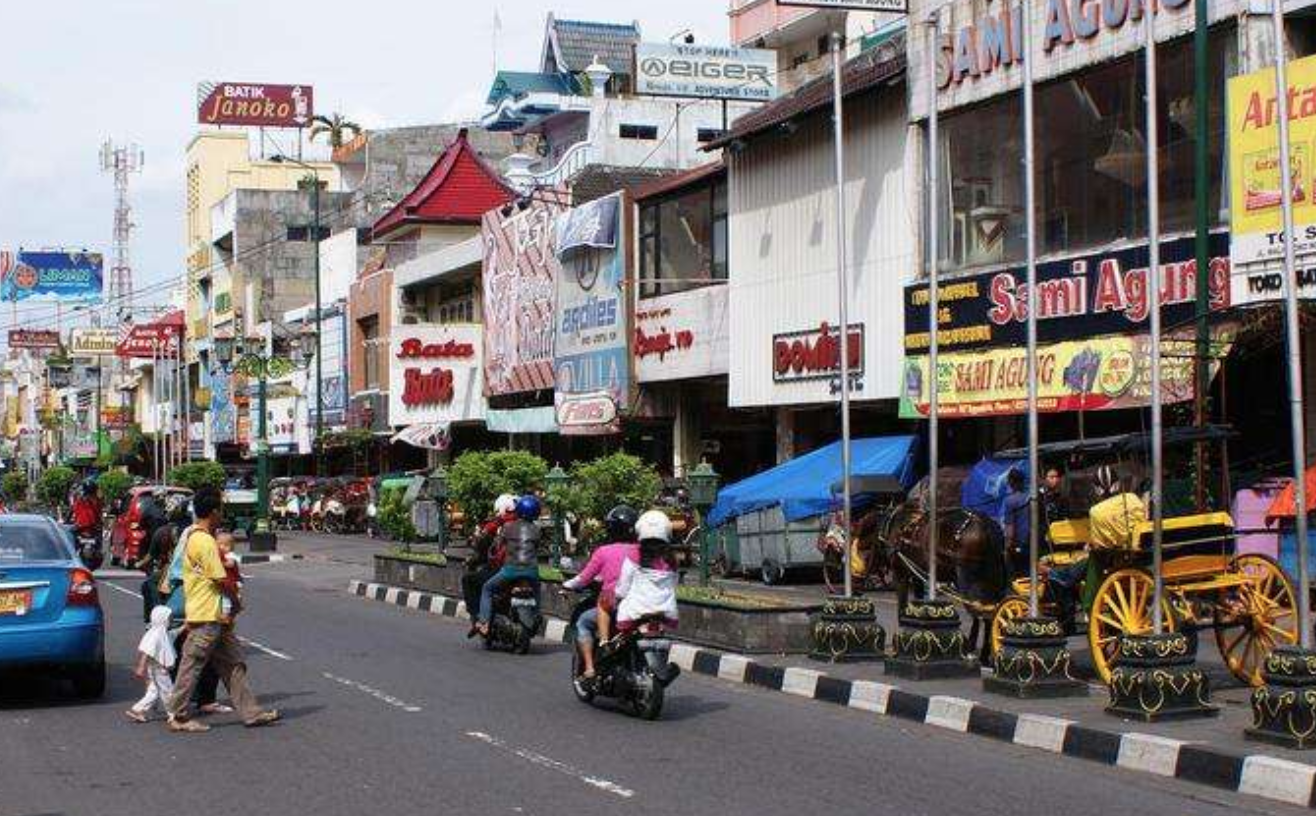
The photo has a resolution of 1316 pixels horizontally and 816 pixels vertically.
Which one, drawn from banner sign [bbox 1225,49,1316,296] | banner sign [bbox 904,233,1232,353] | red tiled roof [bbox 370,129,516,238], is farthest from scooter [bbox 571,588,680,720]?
red tiled roof [bbox 370,129,516,238]

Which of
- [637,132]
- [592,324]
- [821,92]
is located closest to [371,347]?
[637,132]

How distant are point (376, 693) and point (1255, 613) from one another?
6802 mm

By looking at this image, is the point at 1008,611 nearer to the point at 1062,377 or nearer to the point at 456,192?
the point at 1062,377

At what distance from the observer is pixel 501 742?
452 inches

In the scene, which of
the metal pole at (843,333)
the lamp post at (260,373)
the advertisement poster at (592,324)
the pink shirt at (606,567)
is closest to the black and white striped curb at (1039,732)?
the metal pole at (843,333)

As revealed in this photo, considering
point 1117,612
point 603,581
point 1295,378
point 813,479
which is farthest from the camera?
point 813,479

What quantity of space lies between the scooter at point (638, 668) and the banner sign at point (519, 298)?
2736 cm

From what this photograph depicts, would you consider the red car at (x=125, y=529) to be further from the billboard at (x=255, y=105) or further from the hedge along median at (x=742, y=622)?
the billboard at (x=255, y=105)

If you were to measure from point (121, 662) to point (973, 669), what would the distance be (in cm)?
814

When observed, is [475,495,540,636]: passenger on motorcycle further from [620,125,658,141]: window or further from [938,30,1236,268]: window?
[620,125,658,141]: window

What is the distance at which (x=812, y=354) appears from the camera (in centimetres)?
2866

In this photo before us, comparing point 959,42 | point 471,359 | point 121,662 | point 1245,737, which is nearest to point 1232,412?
point 959,42

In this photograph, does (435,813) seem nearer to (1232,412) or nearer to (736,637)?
(736,637)

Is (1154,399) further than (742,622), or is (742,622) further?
(742,622)
